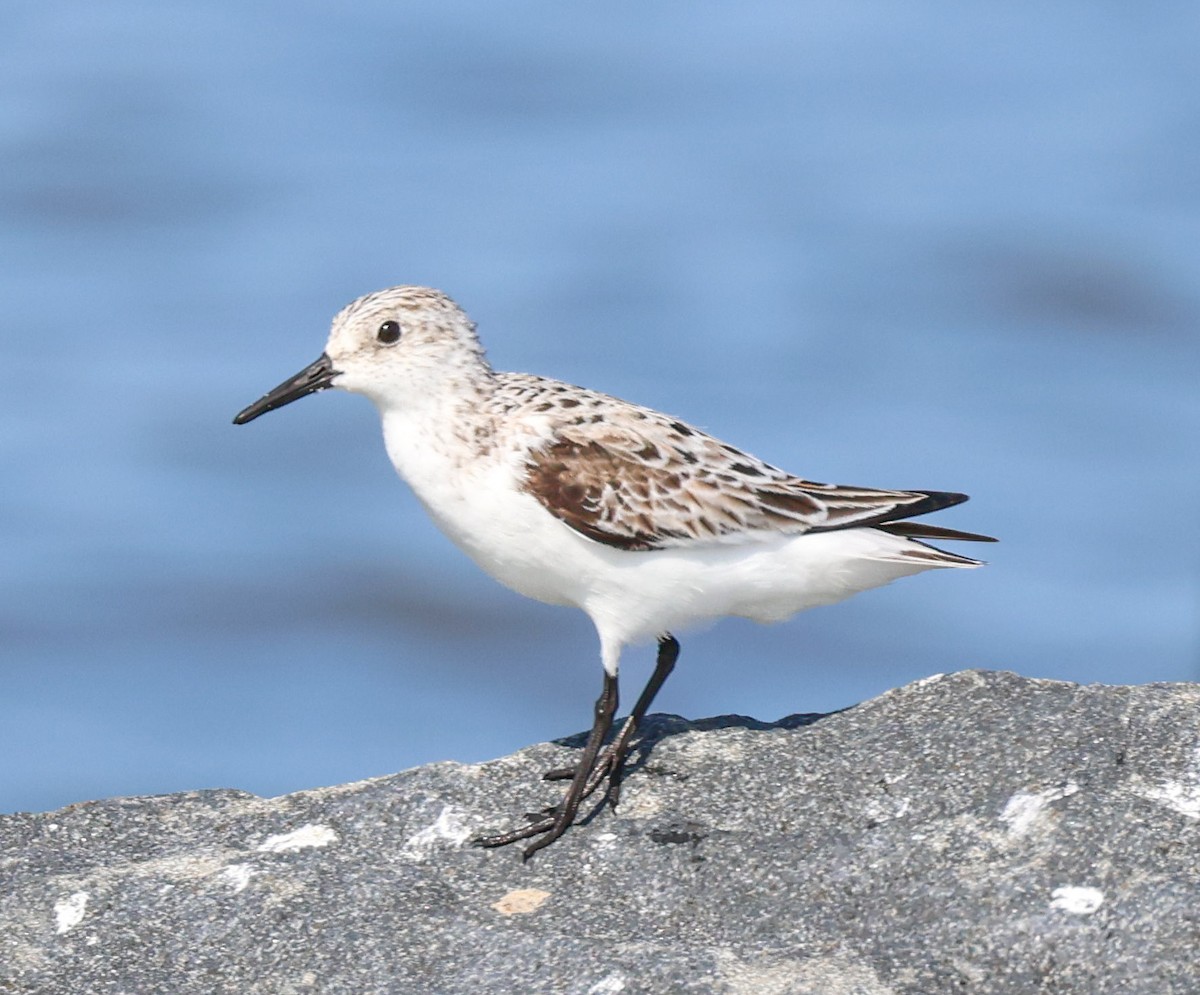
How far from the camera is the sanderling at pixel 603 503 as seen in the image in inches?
262

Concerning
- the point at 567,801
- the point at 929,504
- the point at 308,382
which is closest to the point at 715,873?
the point at 567,801

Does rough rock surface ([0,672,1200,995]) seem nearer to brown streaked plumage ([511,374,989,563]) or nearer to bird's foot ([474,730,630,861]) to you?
bird's foot ([474,730,630,861])

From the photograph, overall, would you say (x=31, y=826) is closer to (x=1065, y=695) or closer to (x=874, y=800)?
(x=874, y=800)

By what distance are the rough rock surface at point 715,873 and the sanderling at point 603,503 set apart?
496 millimetres

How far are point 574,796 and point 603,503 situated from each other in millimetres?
1085

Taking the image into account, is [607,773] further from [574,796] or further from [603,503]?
[603,503]

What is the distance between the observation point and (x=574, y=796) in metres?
6.31

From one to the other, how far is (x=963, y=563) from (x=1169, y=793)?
1.45 metres

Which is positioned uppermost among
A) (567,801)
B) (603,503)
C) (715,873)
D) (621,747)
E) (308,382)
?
(308,382)

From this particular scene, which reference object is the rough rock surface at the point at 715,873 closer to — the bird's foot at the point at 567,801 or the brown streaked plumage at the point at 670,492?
the bird's foot at the point at 567,801

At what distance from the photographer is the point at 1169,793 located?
5664 millimetres

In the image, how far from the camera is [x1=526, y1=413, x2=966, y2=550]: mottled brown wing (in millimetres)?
6633

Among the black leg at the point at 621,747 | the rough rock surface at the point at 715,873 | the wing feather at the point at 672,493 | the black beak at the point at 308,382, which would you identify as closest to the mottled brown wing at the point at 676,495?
the wing feather at the point at 672,493

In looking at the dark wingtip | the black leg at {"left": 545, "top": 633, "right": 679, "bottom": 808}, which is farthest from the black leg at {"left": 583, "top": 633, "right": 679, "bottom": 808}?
the dark wingtip
